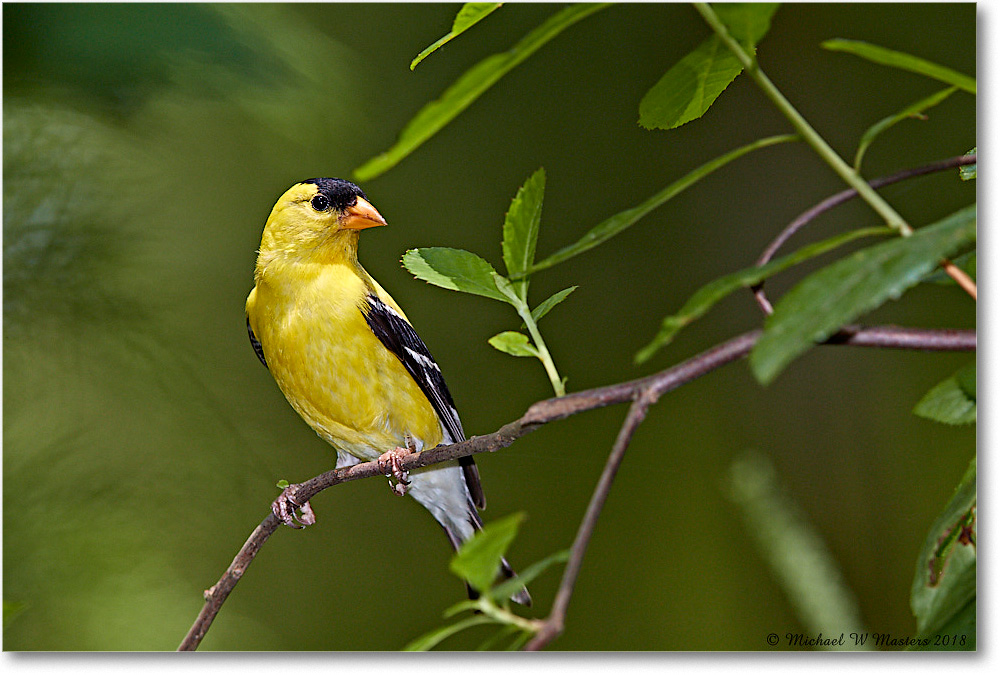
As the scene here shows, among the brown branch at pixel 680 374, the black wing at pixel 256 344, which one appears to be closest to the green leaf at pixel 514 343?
the brown branch at pixel 680 374

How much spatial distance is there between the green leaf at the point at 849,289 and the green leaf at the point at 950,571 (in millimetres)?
316

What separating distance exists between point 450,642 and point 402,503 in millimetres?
279

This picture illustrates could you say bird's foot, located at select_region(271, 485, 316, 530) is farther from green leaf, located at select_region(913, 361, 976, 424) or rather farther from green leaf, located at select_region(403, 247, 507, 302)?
green leaf, located at select_region(913, 361, 976, 424)

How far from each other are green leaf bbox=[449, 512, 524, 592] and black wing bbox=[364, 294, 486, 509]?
716mm

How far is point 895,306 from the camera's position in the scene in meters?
1.43

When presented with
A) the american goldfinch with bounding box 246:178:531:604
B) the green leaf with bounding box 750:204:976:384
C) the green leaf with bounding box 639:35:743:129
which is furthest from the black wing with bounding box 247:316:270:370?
the green leaf with bounding box 750:204:976:384

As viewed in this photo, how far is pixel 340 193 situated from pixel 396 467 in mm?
409

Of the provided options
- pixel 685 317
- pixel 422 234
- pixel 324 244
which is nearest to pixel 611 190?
pixel 422 234

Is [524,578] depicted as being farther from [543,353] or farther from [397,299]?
[397,299]

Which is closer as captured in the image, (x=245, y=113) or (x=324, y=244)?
(x=324, y=244)

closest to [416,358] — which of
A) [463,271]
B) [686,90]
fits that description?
[463,271]

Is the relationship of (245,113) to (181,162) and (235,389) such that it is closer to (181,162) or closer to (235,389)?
(181,162)

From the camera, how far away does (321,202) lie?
4.14 ft

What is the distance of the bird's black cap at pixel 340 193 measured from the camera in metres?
1.25
